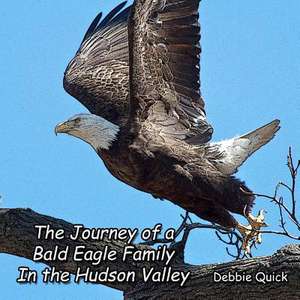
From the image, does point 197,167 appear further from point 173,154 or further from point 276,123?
point 276,123

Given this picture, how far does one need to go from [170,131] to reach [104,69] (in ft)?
5.47

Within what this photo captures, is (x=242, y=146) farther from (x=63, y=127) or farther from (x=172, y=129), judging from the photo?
(x=63, y=127)

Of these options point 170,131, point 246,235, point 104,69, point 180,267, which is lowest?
point 180,267

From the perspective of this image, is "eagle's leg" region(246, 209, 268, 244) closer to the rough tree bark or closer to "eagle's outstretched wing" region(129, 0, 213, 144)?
"eagle's outstretched wing" region(129, 0, 213, 144)

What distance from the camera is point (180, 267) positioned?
579cm

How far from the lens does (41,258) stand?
19.2ft

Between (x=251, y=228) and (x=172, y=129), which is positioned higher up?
(x=172, y=129)

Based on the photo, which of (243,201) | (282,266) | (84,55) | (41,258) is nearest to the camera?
(282,266)

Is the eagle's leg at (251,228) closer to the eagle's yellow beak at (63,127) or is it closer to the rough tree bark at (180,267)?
the rough tree bark at (180,267)

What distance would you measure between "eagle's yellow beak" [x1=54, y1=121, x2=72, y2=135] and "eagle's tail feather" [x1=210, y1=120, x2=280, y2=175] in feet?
3.74

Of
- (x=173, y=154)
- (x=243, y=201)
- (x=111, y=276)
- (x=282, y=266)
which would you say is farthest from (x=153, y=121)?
(x=282, y=266)

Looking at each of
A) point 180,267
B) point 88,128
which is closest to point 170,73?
point 88,128

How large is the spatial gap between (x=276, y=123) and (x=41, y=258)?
2325 mm

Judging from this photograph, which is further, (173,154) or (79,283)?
(173,154)
